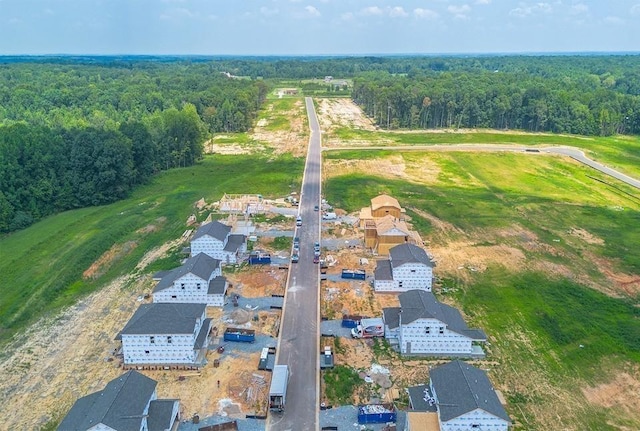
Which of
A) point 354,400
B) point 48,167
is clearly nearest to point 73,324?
point 354,400

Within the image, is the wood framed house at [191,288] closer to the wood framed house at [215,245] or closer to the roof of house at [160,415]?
the wood framed house at [215,245]

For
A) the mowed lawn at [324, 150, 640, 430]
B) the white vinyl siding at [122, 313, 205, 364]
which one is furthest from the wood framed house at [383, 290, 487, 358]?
the white vinyl siding at [122, 313, 205, 364]

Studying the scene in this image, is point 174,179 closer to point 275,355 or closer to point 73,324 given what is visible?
point 73,324

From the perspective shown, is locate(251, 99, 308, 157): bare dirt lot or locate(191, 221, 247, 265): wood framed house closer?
locate(191, 221, 247, 265): wood framed house

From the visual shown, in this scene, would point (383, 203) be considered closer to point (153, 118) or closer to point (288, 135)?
point (153, 118)

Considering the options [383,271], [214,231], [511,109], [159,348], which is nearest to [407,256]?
[383,271]

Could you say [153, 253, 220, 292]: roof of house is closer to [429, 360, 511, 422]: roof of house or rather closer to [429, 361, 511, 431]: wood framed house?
[429, 360, 511, 422]: roof of house

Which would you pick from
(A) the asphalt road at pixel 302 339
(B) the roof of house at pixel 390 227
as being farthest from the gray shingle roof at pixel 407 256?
(A) the asphalt road at pixel 302 339
